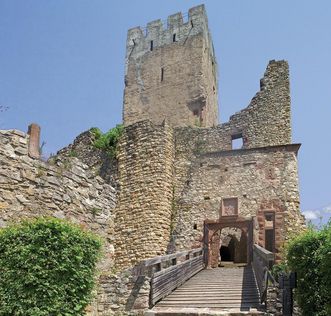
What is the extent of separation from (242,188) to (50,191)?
26.6ft

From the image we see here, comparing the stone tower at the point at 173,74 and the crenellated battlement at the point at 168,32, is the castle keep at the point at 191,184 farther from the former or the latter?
the crenellated battlement at the point at 168,32

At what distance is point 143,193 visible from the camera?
16469mm

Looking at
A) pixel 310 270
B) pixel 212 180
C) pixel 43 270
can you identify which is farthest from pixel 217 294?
pixel 212 180

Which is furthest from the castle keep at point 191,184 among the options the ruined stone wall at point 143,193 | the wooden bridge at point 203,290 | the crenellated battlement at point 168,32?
the crenellated battlement at point 168,32

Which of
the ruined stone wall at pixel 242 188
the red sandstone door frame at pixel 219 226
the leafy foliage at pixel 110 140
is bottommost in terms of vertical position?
the red sandstone door frame at pixel 219 226

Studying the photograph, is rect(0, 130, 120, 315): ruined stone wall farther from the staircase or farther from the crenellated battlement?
the crenellated battlement

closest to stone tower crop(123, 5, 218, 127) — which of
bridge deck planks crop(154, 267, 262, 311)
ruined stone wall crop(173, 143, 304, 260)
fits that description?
ruined stone wall crop(173, 143, 304, 260)

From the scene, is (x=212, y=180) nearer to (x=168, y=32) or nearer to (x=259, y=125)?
(x=259, y=125)

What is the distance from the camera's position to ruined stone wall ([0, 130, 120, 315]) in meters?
9.84

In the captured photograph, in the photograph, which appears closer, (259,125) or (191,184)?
(191,184)

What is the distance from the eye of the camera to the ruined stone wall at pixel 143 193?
15.8m

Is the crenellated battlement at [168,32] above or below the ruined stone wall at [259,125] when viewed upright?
above

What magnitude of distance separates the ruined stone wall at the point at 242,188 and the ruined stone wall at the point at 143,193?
649 millimetres

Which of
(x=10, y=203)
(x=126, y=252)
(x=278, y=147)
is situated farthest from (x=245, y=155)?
(x=10, y=203)
